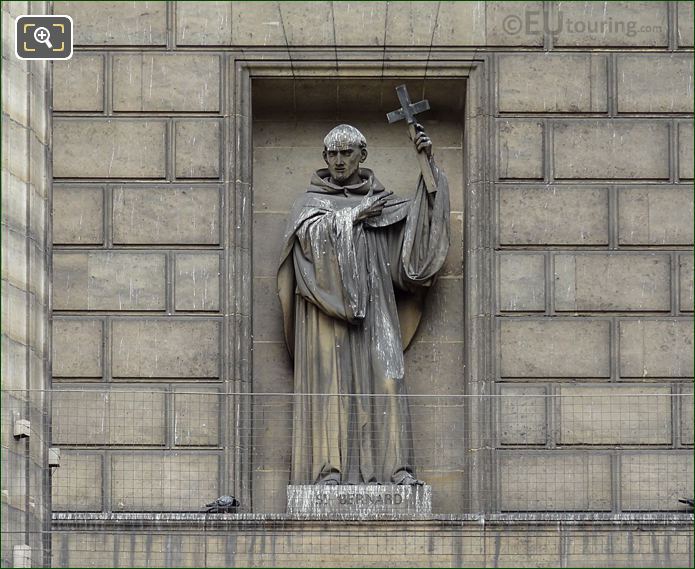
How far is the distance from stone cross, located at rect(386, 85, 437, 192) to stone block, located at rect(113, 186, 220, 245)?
189cm

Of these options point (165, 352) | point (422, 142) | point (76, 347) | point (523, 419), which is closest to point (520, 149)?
point (422, 142)

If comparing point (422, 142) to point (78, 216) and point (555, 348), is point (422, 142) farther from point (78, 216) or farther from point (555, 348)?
point (78, 216)

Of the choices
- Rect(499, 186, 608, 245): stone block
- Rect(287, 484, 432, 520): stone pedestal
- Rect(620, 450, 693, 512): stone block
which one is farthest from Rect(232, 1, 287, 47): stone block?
Rect(620, 450, 693, 512): stone block

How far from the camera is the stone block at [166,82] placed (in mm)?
23438

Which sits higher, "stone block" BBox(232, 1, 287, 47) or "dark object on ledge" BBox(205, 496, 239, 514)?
"stone block" BBox(232, 1, 287, 47)

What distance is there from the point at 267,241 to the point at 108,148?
5.86 feet

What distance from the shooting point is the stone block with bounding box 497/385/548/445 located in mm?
22797

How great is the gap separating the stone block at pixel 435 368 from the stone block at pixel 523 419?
32.4 inches

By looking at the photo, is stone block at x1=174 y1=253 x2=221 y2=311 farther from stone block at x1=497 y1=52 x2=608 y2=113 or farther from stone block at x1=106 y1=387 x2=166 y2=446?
stone block at x1=497 y1=52 x2=608 y2=113

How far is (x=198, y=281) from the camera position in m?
23.1

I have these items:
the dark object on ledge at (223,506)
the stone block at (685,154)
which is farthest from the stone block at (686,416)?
the dark object on ledge at (223,506)

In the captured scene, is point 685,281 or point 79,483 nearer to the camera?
point 79,483

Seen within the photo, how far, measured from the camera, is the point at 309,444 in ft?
74.4

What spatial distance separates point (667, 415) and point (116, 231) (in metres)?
5.43
